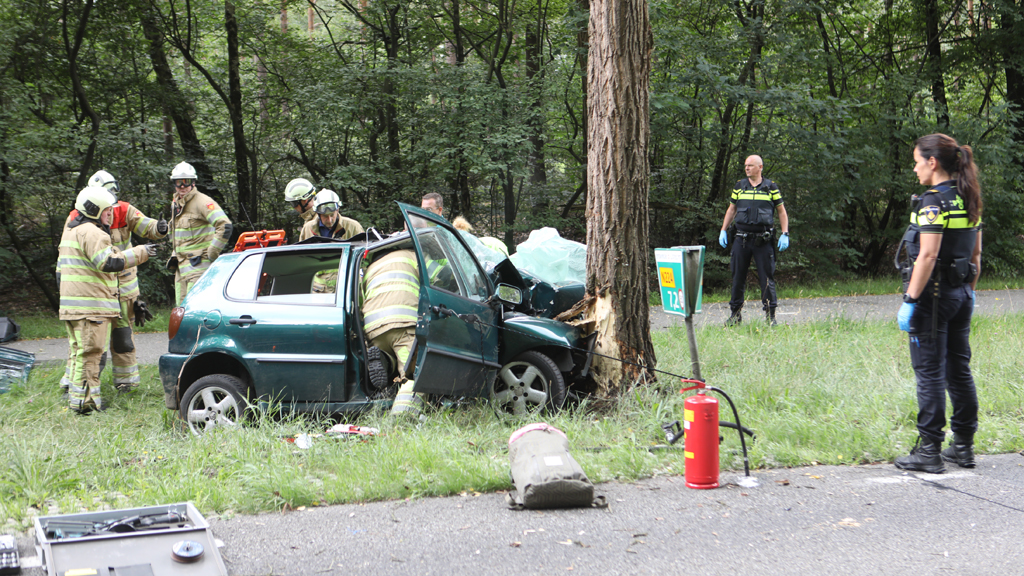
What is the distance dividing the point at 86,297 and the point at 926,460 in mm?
6830

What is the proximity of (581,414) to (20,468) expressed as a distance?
3672 mm

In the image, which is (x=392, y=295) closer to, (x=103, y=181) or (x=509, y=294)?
(x=509, y=294)

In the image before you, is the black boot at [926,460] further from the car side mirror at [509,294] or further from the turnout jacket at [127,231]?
the turnout jacket at [127,231]

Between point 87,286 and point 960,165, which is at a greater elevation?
point 960,165

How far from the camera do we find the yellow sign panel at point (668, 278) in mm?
4424

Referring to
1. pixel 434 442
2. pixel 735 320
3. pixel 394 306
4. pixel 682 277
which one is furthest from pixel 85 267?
pixel 735 320

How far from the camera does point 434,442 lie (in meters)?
4.76

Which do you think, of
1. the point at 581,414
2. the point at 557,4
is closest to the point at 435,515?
the point at 581,414

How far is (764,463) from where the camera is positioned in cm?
465

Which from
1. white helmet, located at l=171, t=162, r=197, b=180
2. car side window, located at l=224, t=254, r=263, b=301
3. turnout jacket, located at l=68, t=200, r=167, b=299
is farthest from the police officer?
turnout jacket, located at l=68, t=200, r=167, b=299

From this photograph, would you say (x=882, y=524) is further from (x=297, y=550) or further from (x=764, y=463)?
(x=297, y=550)

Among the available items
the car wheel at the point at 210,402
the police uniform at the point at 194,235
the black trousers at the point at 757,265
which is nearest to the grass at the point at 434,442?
the car wheel at the point at 210,402

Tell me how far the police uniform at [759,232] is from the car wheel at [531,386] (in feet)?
14.0

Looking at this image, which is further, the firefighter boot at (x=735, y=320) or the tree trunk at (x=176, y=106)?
the tree trunk at (x=176, y=106)
